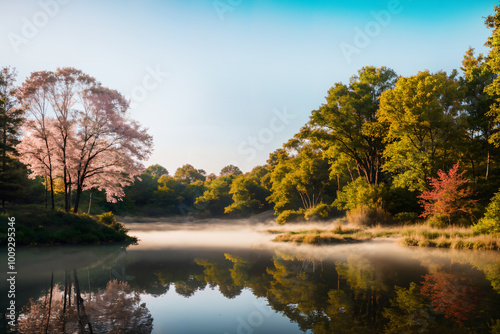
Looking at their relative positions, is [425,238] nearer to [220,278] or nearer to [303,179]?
[220,278]

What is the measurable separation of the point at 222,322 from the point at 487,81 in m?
34.4

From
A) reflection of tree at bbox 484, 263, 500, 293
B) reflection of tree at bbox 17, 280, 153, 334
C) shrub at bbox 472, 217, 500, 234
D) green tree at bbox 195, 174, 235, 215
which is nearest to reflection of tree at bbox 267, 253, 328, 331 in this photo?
reflection of tree at bbox 17, 280, 153, 334

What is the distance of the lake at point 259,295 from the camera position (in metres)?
5.63

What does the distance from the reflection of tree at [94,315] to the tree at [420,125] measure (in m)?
25.8

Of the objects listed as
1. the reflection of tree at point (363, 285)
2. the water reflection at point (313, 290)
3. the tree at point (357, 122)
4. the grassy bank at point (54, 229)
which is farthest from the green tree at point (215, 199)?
the reflection of tree at point (363, 285)

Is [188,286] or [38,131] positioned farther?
[38,131]

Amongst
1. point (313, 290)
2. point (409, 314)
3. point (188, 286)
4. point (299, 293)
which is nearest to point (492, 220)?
point (313, 290)

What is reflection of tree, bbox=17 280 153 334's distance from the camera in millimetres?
5363

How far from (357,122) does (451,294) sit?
2886 cm

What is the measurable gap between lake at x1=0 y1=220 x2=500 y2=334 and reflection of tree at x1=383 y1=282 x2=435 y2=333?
19mm

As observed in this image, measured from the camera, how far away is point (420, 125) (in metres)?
27.5

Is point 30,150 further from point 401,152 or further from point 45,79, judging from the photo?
point 401,152

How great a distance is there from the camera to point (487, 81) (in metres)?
29.4

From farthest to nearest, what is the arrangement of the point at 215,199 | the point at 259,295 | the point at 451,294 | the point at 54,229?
the point at 215,199 → the point at 54,229 → the point at 259,295 → the point at 451,294
